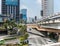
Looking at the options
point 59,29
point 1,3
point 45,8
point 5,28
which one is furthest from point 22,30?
point 45,8

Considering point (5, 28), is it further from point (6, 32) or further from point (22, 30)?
point (22, 30)

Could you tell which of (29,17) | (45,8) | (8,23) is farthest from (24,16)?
(8,23)

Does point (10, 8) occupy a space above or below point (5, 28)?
above

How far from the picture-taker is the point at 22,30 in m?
81.9

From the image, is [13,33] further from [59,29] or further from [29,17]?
[29,17]

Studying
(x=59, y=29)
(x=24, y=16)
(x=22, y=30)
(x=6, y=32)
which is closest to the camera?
(x=59, y=29)

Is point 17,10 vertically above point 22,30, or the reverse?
point 17,10

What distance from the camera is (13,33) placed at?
84812 millimetres

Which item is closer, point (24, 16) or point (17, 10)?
point (17, 10)

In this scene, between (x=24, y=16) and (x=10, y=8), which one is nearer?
(x=10, y=8)

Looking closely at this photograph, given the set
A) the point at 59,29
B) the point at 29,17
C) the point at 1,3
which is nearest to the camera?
the point at 59,29

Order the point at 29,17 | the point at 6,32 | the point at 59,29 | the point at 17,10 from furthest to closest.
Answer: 1. the point at 29,17
2. the point at 17,10
3. the point at 6,32
4. the point at 59,29

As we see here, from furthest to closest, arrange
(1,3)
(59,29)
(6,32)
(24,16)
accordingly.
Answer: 1. (24,16)
2. (1,3)
3. (6,32)
4. (59,29)

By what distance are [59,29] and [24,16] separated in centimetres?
11203
